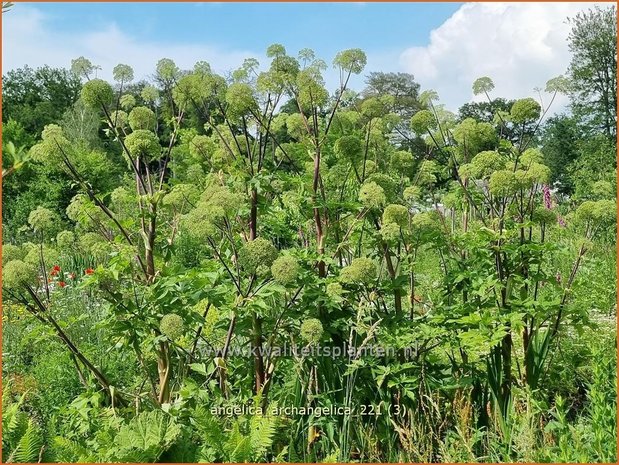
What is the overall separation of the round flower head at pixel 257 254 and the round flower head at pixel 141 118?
1374 mm

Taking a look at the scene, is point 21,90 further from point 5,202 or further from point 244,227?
point 244,227

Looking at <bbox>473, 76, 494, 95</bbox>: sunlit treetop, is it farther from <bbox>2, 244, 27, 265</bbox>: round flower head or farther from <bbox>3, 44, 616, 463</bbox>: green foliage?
<bbox>2, 244, 27, 265</bbox>: round flower head

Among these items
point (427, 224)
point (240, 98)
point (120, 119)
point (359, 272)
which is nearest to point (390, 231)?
point (359, 272)

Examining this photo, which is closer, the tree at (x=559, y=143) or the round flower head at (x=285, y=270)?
the round flower head at (x=285, y=270)

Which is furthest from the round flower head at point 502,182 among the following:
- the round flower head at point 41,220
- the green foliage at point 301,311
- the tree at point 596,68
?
the tree at point 596,68

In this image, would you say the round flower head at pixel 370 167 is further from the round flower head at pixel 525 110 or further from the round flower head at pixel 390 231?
the round flower head at pixel 525 110

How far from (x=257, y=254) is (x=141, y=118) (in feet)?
4.89

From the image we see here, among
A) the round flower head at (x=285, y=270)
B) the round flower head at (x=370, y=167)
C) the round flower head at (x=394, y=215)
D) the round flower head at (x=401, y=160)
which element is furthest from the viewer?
the round flower head at (x=401, y=160)

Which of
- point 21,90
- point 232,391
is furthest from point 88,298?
point 21,90

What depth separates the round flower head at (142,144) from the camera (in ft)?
13.6

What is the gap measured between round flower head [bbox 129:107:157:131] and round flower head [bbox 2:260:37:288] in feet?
4.24

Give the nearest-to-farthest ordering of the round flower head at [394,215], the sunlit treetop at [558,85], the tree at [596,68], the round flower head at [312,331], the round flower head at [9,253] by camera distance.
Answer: the round flower head at [312,331], the round flower head at [9,253], the round flower head at [394,215], the sunlit treetop at [558,85], the tree at [596,68]

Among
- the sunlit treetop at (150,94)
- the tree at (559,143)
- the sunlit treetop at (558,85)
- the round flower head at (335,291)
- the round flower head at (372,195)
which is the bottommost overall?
the round flower head at (335,291)

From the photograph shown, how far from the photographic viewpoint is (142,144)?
Answer: 13.6 ft
